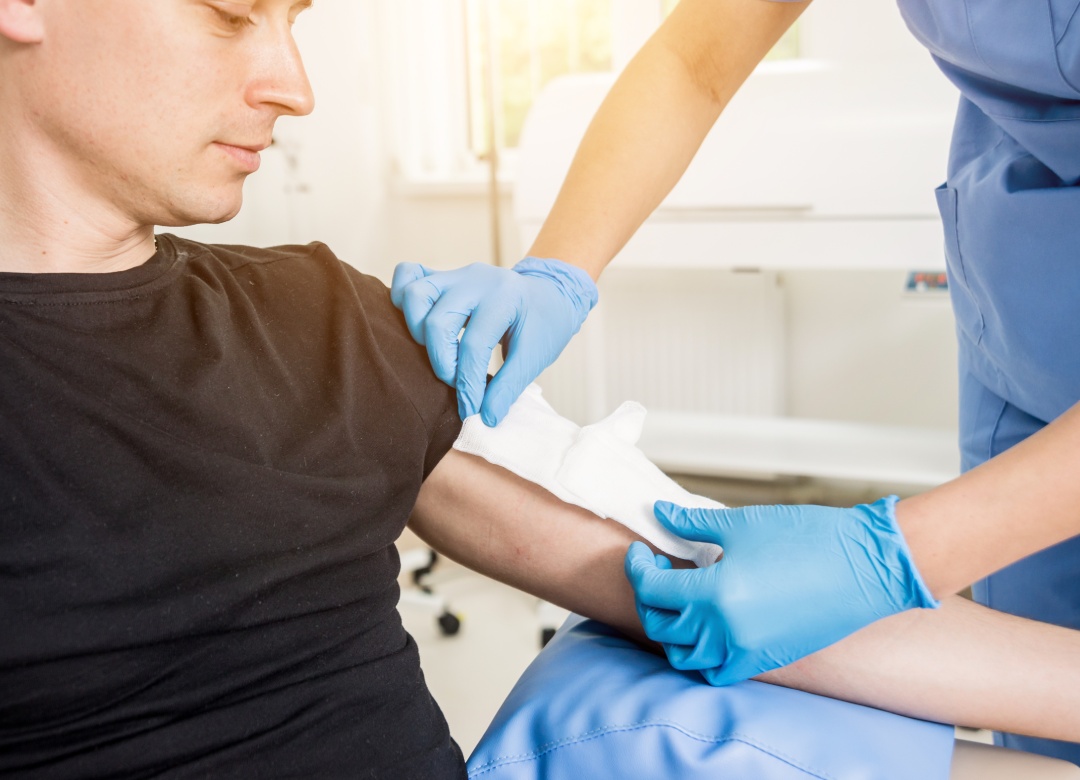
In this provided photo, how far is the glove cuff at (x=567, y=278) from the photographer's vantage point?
47.1 inches

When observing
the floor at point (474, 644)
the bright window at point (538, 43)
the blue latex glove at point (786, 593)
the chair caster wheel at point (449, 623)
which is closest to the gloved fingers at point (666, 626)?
the blue latex glove at point (786, 593)

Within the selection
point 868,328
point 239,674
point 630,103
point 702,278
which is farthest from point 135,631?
point 868,328

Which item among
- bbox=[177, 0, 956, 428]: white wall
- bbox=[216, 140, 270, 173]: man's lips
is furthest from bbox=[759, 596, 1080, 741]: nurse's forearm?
bbox=[177, 0, 956, 428]: white wall

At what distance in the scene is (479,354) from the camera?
41.0 inches

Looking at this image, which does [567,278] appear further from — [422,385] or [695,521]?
[695,521]

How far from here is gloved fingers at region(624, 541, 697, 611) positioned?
3.01ft

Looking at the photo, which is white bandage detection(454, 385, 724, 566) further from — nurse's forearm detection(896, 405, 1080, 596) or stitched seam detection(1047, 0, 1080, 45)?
stitched seam detection(1047, 0, 1080, 45)

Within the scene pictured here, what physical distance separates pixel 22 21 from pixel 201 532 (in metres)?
0.45

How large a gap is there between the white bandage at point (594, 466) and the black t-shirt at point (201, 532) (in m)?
0.08

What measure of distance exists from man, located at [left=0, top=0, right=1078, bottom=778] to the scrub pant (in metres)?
0.20

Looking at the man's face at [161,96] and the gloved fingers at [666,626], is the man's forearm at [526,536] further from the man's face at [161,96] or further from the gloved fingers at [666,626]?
the man's face at [161,96]

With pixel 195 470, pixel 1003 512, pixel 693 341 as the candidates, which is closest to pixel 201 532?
pixel 195 470

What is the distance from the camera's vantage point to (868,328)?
3.15 m

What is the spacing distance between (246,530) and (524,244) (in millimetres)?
1853
